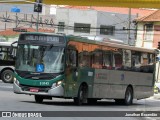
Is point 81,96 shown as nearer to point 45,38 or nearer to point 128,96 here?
point 45,38

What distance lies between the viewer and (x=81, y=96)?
22594mm

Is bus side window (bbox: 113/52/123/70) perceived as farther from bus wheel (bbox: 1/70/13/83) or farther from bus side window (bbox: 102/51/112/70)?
bus wheel (bbox: 1/70/13/83)

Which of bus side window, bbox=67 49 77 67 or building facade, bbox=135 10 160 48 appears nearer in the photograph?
bus side window, bbox=67 49 77 67

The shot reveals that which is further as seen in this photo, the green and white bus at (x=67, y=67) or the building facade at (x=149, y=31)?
the building facade at (x=149, y=31)

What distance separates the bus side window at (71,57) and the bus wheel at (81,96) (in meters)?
1.25

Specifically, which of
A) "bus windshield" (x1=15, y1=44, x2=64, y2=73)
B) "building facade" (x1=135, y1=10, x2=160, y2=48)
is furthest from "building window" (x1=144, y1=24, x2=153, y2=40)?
"bus windshield" (x1=15, y1=44, x2=64, y2=73)

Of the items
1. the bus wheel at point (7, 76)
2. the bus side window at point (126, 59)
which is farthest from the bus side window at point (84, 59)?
the bus wheel at point (7, 76)

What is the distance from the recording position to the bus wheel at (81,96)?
22.3m

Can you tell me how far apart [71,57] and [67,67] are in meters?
0.51

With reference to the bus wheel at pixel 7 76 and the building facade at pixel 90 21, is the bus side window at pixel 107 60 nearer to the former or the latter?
the bus wheel at pixel 7 76

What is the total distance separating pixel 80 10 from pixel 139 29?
16.8 m

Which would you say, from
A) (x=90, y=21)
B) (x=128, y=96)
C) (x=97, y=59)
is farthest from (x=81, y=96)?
(x=90, y=21)

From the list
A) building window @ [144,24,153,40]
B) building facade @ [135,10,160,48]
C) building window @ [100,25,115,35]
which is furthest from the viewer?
building window @ [100,25,115,35]

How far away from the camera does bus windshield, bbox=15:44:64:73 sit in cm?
2134
